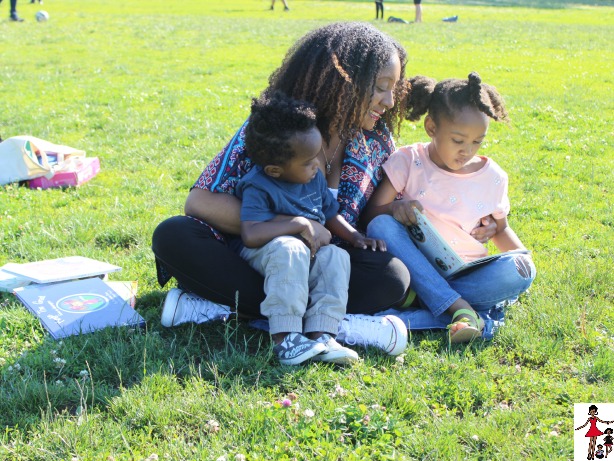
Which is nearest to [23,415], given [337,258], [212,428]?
[212,428]

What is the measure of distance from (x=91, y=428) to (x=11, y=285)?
1.65 meters

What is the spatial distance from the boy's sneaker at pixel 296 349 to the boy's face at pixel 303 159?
850mm

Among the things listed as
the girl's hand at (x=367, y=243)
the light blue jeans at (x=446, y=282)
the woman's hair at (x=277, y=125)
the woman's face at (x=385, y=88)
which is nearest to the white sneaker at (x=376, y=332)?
the light blue jeans at (x=446, y=282)

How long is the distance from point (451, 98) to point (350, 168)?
2.33 ft

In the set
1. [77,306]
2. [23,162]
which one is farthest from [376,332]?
[23,162]

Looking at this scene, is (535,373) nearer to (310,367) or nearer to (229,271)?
(310,367)

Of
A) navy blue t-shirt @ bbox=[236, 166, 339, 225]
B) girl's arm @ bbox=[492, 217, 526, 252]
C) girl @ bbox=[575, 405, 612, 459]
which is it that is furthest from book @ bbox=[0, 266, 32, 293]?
girl @ bbox=[575, 405, 612, 459]

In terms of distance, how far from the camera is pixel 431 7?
39.6m

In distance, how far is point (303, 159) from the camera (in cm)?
380

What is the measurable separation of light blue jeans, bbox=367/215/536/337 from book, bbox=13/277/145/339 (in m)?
1.49

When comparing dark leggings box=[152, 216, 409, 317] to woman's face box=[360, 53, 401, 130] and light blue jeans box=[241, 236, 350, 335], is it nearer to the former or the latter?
light blue jeans box=[241, 236, 350, 335]

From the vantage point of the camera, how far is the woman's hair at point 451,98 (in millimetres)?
4055

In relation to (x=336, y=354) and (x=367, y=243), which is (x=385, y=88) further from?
(x=336, y=354)

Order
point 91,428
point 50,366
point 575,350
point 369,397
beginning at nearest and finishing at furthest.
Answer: point 91,428 → point 369,397 → point 50,366 → point 575,350
